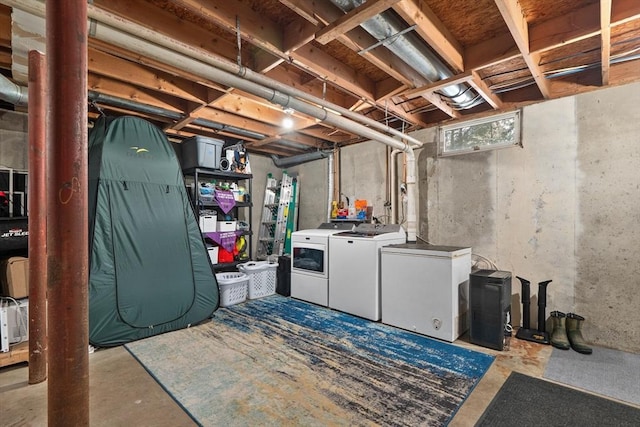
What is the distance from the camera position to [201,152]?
400 centimetres

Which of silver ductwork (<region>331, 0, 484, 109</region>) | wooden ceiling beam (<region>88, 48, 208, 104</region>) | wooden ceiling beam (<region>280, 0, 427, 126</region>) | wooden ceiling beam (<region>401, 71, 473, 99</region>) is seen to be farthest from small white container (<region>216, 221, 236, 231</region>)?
silver ductwork (<region>331, 0, 484, 109</region>)

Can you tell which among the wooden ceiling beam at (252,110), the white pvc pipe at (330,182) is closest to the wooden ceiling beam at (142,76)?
the wooden ceiling beam at (252,110)

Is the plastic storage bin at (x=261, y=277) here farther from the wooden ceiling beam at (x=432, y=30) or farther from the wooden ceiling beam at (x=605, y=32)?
the wooden ceiling beam at (x=605, y=32)

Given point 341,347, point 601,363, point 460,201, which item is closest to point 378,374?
point 341,347

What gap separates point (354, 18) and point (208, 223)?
3258 mm

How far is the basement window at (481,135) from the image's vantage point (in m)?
3.24

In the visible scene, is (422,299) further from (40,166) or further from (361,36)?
(40,166)

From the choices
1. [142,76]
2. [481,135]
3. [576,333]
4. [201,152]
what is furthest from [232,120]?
[576,333]

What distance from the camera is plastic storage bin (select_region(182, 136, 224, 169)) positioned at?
3.99 m

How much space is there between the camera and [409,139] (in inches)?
145

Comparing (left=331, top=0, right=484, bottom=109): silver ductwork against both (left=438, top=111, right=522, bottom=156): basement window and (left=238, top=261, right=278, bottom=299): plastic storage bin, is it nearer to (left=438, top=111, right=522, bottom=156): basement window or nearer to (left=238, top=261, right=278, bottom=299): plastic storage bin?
(left=438, top=111, right=522, bottom=156): basement window

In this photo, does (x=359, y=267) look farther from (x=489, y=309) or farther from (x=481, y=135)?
(x=481, y=135)

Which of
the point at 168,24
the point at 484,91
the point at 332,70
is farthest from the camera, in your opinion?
the point at 484,91

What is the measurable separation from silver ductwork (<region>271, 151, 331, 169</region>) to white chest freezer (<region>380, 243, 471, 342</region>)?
7.52 ft
